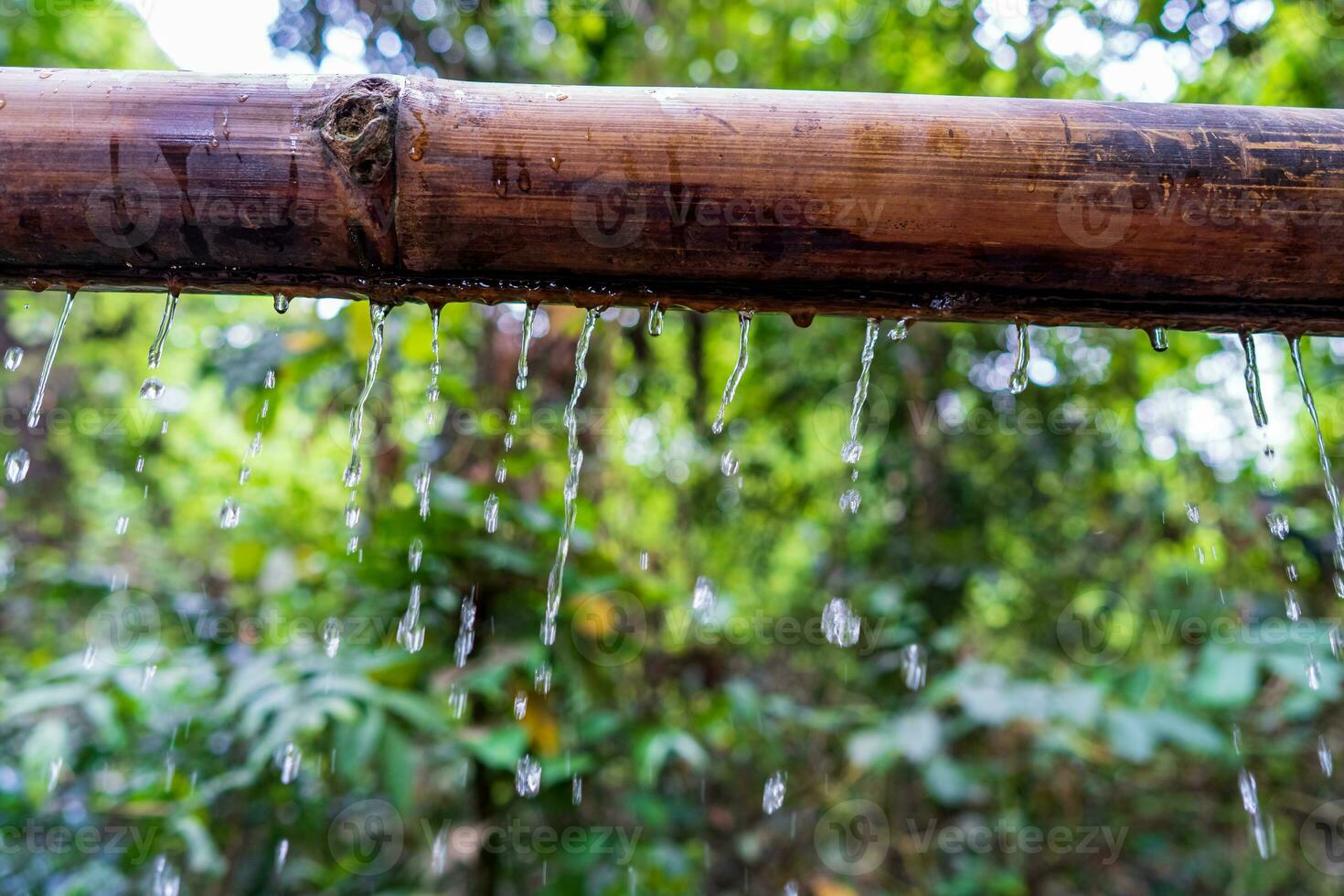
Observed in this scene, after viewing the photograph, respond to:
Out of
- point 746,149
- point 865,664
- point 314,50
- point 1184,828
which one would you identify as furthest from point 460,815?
point 1184,828

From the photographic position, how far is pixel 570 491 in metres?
1.35

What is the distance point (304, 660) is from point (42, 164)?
48.5 inches

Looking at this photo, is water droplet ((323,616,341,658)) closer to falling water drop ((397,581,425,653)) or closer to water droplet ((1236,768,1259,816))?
falling water drop ((397,581,425,653))

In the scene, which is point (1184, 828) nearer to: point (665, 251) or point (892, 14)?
point (892, 14)

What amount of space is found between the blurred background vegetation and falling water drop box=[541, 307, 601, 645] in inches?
3.4

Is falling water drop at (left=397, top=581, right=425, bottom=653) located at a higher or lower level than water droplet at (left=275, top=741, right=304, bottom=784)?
higher

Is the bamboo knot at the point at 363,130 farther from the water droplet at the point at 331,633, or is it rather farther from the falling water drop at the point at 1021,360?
the water droplet at the point at 331,633

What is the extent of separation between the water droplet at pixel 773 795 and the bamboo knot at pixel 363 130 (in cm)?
265

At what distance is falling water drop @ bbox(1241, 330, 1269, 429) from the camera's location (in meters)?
0.96

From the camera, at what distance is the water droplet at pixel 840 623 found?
2969 mm

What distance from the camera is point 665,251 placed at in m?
0.83

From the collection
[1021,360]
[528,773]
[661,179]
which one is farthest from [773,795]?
[661,179]

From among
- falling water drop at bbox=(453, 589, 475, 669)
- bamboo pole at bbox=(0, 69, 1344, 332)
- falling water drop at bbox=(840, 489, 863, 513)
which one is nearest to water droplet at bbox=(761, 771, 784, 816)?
falling water drop at bbox=(840, 489, 863, 513)

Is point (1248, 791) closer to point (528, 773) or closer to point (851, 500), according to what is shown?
point (851, 500)
